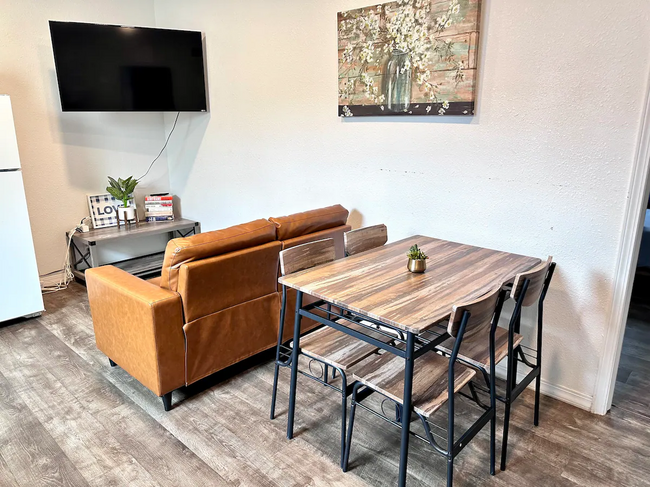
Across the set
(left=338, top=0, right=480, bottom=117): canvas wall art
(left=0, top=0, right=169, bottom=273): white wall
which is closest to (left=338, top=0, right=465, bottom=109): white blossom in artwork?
(left=338, top=0, right=480, bottom=117): canvas wall art

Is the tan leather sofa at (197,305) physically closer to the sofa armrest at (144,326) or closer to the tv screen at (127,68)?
the sofa armrest at (144,326)

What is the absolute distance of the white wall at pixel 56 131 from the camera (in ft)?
12.6

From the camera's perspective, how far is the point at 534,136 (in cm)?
233

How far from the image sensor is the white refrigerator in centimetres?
310

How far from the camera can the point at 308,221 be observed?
2.79 meters

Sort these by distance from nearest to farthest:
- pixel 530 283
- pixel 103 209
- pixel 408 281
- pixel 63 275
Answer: pixel 530 283
pixel 408 281
pixel 63 275
pixel 103 209

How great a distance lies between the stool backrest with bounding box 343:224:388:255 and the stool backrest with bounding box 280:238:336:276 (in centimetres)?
16

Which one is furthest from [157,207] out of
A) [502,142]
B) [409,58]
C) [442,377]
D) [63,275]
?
[442,377]

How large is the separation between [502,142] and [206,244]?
1676 millimetres

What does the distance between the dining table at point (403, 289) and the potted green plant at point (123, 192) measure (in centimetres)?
297

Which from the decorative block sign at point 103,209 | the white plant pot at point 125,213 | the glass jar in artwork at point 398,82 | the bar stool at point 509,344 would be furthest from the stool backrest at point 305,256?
the decorative block sign at point 103,209

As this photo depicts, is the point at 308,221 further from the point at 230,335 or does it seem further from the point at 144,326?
the point at 144,326

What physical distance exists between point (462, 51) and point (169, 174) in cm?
351

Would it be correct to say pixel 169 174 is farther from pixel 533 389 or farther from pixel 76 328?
pixel 533 389
